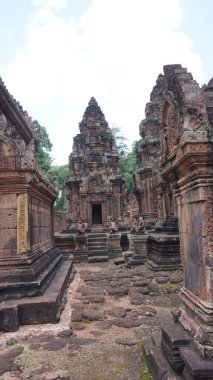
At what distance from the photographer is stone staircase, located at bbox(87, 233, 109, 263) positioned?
44.1 ft

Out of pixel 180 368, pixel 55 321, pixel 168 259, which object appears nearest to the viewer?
pixel 180 368

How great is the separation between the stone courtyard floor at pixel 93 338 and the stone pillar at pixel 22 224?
144cm

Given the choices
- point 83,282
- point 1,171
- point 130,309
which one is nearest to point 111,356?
point 130,309

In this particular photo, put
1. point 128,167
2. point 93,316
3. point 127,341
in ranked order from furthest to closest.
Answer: point 128,167
point 93,316
point 127,341

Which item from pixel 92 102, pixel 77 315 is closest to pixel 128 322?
pixel 77 315

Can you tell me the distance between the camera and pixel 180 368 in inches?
108

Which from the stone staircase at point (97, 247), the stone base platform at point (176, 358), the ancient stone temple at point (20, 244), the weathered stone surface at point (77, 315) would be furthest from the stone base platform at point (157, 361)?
the stone staircase at point (97, 247)

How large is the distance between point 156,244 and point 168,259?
93 cm

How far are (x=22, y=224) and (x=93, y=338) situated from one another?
2464mm

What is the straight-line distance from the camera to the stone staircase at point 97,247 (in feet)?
44.1

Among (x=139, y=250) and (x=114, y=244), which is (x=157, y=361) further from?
(x=114, y=244)

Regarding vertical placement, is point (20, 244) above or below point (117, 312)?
above

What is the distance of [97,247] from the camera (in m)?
14.9

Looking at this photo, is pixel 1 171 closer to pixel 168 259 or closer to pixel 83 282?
pixel 83 282
